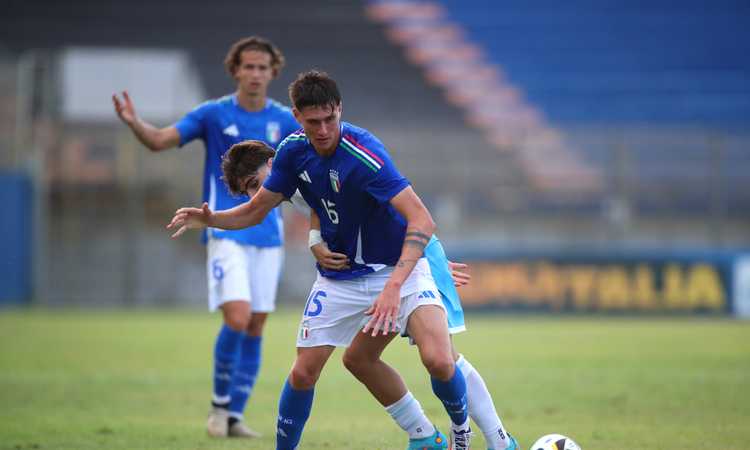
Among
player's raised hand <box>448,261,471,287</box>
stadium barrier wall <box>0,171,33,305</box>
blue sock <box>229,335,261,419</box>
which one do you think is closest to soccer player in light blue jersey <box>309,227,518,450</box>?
player's raised hand <box>448,261,471,287</box>

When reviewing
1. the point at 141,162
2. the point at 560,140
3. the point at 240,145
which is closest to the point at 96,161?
the point at 141,162

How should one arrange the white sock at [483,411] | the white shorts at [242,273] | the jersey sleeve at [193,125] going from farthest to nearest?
the jersey sleeve at [193,125] → the white shorts at [242,273] → the white sock at [483,411]

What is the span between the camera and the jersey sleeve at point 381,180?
547 centimetres

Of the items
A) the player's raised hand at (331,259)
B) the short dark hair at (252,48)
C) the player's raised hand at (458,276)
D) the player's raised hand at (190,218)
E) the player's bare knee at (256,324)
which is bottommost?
the player's bare knee at (256,324)

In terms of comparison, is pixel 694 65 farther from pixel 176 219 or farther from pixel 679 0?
pixel 176 219

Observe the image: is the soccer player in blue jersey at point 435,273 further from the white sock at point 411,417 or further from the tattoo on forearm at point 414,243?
the tattoo on forearm at point 414,243

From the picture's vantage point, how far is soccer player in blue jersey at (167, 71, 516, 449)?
5.41m

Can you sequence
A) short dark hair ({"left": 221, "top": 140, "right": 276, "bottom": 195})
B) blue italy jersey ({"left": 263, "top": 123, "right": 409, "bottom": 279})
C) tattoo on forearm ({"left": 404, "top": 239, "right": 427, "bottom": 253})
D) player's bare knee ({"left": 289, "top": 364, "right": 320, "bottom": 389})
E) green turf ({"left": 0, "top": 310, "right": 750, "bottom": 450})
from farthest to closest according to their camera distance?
green turf ({"left": 0, "top": 310, "right": 750, "bottom": 450}), short dark hair ({"left": 221, "top": 140, "right": 276, "bottom": 195}), player's bare knee ({"left": 289, "top": 364, "right": 320, "bottom": 389}), blue italy jersey ({"left": 263, "top": 123, "right": 409, "bottom": 279}), tattoo on forearm ({"left": 404, "top": 239, "right": 427, "bottom": 253})

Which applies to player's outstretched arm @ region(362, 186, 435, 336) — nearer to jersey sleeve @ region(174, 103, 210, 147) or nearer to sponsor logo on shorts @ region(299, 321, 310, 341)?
sponsor logo on shorts @ region(299, 321, 310, 341)

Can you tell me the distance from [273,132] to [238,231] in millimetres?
808

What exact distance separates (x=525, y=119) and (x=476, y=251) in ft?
30.4

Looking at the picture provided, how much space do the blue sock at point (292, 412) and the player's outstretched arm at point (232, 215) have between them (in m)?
0.98

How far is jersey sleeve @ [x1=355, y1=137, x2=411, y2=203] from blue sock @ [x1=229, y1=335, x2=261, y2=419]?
2.76 metres

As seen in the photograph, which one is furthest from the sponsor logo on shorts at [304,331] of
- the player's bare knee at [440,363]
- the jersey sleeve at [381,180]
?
the jersey sleeve at [381,180]
